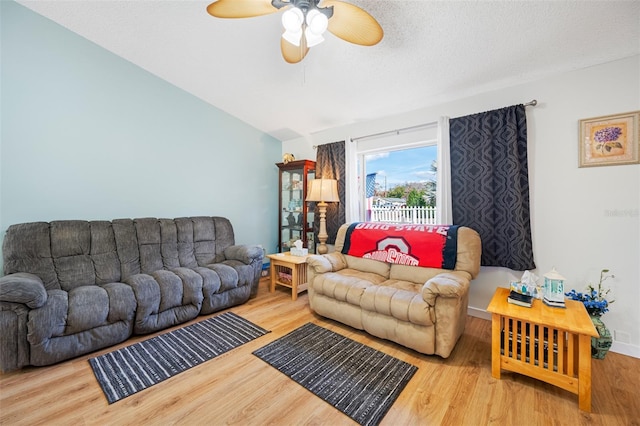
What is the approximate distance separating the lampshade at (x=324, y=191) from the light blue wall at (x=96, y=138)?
1251 mm

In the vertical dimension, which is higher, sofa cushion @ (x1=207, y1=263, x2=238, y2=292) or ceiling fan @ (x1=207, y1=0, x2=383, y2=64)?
ceiling fan @ (x1=207, y1=0, x2=383, y2=64)

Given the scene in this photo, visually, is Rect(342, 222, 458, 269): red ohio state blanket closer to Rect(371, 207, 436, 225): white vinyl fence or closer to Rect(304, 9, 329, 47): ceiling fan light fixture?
Rect(371, 207, 436, 225): white vinyl fence

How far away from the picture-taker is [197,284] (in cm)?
256

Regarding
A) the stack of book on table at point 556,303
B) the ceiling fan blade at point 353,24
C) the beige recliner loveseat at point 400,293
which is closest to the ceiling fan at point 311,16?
the ceiling fan blade at point 353,24

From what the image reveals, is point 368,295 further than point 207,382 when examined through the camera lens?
Yes

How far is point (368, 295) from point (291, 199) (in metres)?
2.45

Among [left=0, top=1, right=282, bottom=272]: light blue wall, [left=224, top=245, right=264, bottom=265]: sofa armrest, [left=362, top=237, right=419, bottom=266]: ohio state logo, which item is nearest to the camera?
[left=0, top=1, right=282, bottom=272]: light blue wall

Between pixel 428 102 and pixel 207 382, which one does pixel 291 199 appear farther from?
pixel 207 382

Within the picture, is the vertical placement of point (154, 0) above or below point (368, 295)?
above

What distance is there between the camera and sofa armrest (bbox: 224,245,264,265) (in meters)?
3.04

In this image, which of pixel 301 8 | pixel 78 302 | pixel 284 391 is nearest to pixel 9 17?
pixel 78 302

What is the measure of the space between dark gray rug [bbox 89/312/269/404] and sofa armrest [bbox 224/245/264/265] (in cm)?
70

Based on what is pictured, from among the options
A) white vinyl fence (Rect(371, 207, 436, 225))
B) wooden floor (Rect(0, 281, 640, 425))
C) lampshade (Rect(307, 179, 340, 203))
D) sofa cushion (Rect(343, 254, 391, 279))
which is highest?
lampshade (Rect(307, 179, 340, 203))

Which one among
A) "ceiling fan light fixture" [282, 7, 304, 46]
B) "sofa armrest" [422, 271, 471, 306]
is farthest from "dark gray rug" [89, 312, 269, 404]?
"ceiling fan light fixture" [282, 7, 304, 46]
